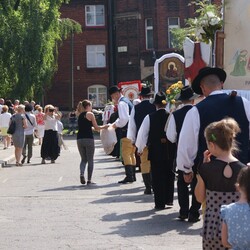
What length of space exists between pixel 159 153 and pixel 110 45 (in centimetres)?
4743

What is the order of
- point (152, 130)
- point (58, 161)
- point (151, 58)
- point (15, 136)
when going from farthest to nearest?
1. point (151, 58)
2. point (58, 161)
3. point (15, 136)
4. point (152, 130)

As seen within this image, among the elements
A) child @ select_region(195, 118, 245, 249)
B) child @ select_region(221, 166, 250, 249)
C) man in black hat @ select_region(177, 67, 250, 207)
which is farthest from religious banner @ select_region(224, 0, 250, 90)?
child @ select_region(221, 166, 250, 249)

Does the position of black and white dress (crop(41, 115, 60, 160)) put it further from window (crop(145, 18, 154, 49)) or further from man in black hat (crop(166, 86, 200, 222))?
window (crop(145, 18, 154, 49))

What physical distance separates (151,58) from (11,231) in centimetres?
4658

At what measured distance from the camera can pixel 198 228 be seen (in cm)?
1123

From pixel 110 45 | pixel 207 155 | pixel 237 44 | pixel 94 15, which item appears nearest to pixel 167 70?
pixel 237 44

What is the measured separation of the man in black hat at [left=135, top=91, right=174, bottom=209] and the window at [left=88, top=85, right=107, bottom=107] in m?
47.8

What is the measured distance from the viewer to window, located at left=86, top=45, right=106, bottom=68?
6153cm

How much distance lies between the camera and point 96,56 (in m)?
61.5

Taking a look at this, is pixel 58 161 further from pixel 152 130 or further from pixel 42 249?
pixel 42 249

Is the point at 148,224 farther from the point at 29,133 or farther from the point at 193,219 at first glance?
the point at 29,133

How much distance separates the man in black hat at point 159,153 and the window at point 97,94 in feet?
157

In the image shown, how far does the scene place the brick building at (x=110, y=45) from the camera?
188ft

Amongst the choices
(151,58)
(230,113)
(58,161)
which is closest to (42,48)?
(151,58)
